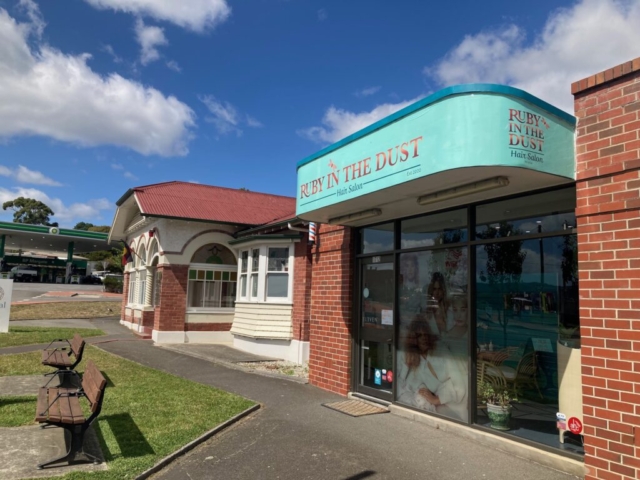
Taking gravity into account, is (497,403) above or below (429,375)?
below

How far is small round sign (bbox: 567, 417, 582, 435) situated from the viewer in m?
4.78

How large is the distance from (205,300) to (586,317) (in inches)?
519

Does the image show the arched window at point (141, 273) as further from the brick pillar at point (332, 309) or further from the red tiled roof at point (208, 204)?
the brick pillar at point (332, 309)

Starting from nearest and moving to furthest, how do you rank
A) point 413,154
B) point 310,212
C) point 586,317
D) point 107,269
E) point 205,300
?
→ point 586,317, point 413,154, point 310,212, point 205,300, point 107,269

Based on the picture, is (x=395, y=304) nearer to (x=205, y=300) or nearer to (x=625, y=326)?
(x=625, y=326)

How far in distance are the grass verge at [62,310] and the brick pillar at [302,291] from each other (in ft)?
50.8

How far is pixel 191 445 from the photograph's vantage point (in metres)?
5.30

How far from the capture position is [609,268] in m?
4.37

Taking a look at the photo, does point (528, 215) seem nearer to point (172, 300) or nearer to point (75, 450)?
point (75, 450)

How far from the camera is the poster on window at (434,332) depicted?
243 inches

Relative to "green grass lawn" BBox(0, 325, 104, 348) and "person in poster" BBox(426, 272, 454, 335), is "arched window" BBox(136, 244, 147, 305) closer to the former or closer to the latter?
"green grass lawn" BBox(0, 325, 104, 348)

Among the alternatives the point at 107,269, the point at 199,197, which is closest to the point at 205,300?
the point at 199,197

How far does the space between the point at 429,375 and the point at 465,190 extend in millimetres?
2777

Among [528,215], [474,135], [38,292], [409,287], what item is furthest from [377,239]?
[38,292]
